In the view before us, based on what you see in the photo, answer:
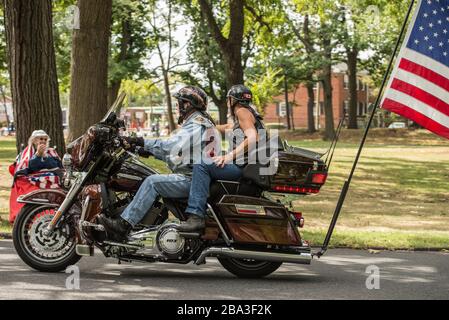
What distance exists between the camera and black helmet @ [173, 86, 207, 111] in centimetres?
774

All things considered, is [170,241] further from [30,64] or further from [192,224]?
[30,64]

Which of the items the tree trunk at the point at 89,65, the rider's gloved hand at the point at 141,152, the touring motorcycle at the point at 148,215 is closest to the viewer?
the touring motorcycle at the point at 148,215

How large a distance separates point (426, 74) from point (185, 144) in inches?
91.8

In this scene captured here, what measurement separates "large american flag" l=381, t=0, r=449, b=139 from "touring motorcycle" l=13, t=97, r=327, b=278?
3.28ft

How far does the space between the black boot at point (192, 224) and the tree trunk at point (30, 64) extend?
569 cm

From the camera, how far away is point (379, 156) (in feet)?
116

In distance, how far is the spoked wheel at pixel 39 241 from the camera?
779 cm

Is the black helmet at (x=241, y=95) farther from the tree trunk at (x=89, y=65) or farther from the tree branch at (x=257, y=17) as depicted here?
the tree branch at (x=257, y=17)

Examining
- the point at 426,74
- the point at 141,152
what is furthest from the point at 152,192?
the point at 426,74

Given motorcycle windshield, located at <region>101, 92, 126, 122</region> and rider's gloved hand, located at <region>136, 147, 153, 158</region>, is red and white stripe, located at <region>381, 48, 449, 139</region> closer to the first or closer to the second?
rider's gloved hand, located at <region>136, 147, 153, 158</region>


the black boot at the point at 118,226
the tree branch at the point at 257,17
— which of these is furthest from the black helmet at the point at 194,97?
the tree branch at the point at 257,17

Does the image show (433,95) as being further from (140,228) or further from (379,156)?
(379,156)
